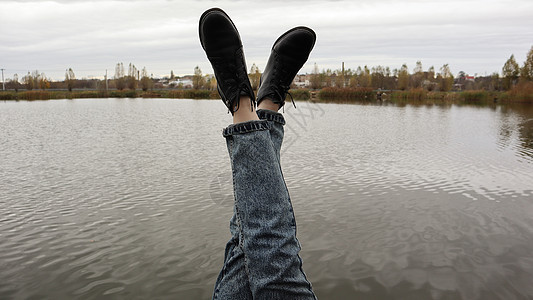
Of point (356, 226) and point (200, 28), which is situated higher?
point (200, 28)

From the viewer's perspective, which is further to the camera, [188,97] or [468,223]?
[188,97]

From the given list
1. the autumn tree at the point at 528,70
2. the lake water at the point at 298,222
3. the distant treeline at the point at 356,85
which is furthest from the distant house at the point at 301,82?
the lake water at the point at 298,222

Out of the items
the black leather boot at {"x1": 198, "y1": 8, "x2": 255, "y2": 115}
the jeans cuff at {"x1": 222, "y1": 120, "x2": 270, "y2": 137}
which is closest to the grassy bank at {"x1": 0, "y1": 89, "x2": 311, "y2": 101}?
the black leather boot at {"x1": 198, "y1": 8, "x2": 255, "y2": 115}

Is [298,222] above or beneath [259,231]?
beneath

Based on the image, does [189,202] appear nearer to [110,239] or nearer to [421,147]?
[110,239]

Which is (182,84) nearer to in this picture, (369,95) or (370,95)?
(369,95)

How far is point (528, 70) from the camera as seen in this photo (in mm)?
43125

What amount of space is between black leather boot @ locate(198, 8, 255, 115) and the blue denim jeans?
0.32m

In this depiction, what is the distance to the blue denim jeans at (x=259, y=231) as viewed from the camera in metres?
1.28

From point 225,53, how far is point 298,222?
→ 123 inches

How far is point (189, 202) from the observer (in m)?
5.33

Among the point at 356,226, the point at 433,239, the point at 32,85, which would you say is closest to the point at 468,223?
the point at 433,239

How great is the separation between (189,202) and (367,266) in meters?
2.99

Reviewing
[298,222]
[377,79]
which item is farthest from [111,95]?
[298,222]
